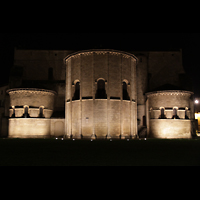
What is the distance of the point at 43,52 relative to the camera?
47969 millimetres

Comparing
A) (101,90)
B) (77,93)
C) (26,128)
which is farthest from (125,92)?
(26,128)

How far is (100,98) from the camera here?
33.6m

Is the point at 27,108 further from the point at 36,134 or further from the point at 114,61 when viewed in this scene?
the point at 114,61

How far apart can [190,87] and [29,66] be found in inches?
1175

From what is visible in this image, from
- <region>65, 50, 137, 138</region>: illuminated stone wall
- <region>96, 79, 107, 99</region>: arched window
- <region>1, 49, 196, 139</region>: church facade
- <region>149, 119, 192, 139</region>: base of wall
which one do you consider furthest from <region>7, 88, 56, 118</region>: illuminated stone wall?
<region>149, 119, 192, 139</region>: base of wall

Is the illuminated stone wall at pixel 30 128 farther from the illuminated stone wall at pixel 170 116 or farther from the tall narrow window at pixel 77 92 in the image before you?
the illuminated stone wall at pixel 170 116

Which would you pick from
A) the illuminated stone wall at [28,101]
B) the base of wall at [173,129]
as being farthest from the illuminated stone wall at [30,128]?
the base of wall at [173,129]

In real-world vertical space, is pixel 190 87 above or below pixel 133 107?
above

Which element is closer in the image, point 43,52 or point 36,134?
point 36,134

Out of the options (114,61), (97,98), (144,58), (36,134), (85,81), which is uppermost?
(144,58)

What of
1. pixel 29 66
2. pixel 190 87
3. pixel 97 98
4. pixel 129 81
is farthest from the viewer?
pixel 29 66

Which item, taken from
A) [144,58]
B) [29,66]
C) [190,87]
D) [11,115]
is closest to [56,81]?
[29,66]

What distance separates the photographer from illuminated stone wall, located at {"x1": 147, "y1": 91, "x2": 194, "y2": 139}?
1464 inches

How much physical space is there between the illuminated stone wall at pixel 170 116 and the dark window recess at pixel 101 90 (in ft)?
29.7
